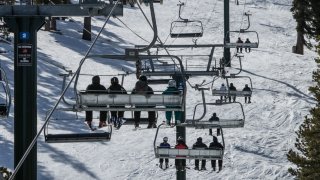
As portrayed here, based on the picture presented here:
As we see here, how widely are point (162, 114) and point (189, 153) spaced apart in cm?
1389

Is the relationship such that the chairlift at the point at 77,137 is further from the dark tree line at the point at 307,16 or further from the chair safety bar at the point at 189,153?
the dark tree line at the point at 307,16

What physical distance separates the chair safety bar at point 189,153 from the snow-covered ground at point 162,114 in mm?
8685

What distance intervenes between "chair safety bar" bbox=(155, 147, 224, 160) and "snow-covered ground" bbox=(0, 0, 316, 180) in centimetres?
868

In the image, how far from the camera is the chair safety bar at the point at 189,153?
16.5 meters

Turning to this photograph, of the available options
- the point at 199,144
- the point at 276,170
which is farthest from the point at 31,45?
the point at 276,170

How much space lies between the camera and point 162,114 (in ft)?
100

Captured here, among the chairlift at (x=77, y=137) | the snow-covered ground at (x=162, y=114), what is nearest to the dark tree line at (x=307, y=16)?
the snow-covered ground at (x=162, y=114)

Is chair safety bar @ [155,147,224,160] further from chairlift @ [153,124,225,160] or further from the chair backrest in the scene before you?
the chair backrest

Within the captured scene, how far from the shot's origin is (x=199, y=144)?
18703mm

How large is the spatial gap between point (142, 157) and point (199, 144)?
8472 millimetres

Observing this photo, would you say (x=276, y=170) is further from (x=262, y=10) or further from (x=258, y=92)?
(x=262, y=10)

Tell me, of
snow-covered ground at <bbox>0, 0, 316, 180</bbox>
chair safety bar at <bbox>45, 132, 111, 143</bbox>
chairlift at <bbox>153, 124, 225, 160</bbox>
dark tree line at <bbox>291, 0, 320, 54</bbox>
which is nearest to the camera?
chair safety bar at <bbox>45, 132, 111, 143</bbox>

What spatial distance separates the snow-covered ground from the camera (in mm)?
25969

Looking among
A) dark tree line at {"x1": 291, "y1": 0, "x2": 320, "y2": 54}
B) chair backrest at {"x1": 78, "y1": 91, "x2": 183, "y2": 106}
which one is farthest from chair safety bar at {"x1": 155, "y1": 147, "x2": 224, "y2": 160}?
dark tree line at {"x1": 291, "y1": 0, "x2": 320, "y2": 54}
